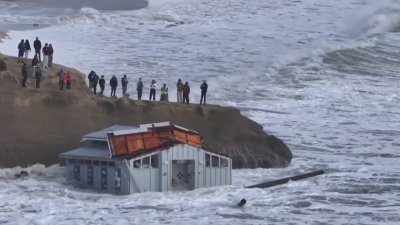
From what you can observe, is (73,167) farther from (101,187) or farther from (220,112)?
(220,112)

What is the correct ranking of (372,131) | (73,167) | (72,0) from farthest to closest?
(72,0)
(372,131)
(73,167)

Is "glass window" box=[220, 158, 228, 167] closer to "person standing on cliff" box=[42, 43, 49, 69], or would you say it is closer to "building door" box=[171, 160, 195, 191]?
→ "building door" box=[171, 160, 195, 191]

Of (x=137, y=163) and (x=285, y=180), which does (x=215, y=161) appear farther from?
(x=137, y=163)

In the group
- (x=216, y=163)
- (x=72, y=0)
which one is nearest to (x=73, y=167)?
(x=216, y=163)

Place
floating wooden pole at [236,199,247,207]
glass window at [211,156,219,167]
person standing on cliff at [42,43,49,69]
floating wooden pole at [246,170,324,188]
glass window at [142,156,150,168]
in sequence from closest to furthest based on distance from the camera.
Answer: floating wooden pole at [236,199,247,207] < glass window at [142,156,150,168] < floating wooden pole at [246,170,324,188] < glass window at [211,156,219,167] < person standing on cliff at [42,43,49,69]

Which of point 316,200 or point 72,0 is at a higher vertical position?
point 72,0

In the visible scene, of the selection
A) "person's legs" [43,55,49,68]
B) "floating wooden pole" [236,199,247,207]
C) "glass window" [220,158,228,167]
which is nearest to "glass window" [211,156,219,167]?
"glass window" [220,158,228,167]

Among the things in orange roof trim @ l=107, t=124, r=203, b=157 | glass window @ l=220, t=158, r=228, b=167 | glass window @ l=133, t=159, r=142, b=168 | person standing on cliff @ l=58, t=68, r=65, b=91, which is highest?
person standing on cliff @ l=58, t=68, r=65, b=91

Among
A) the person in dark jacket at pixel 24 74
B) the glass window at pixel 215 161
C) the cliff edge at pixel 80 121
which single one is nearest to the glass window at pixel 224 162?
the glass window at pixel 215 161
